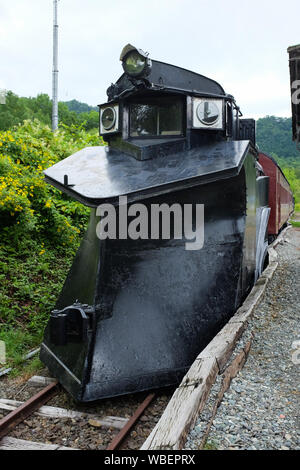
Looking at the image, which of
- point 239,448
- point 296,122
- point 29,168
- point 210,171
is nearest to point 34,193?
point 29,168

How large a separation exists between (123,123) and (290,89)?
7.00 meters

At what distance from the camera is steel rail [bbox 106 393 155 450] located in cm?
323

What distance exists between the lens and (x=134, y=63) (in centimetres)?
421

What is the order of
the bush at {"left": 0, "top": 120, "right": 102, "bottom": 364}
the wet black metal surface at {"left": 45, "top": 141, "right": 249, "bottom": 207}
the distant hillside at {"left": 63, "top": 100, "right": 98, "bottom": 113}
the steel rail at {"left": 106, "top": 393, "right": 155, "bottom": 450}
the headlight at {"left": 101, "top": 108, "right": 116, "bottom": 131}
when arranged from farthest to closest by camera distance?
the distant hillside at {"left": 63, "top": 100, "right": 98, "bottom": 113} < the bush at {"left": 0, "top": 120, "right": 102, "bottom": 364} < the headlight at {"left": 101, "top": 108, "right": 116, "bottom": 131} < the wet black metal surface at {"left": 45, "top": 141, "right": 249, "bottom": 207} < the steel rail at {"left": 106, "top": 393, "right": 155, "bottom": 450}

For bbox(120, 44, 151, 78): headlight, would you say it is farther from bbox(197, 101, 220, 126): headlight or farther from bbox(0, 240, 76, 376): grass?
bbox(0, 240, 76, 376): grass

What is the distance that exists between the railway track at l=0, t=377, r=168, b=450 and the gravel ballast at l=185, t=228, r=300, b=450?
795mm

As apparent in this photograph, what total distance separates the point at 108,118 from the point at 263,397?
3390 mm

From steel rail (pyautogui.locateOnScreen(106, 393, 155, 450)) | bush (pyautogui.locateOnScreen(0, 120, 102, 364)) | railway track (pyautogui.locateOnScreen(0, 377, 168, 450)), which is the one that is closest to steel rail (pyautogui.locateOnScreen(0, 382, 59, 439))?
railway track (pyautogui.locateOnScreen(0, 377, 168, 450))

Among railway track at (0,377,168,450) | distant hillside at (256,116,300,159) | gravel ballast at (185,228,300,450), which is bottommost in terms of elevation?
railway track at (0,377,168,450)

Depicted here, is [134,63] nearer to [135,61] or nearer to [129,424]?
[135,61]

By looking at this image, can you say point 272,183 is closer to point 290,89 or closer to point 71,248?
point 290,89

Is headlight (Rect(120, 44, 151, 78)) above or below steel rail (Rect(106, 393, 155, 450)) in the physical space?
above

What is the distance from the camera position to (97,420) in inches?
143

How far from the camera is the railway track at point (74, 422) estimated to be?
3.36 m
